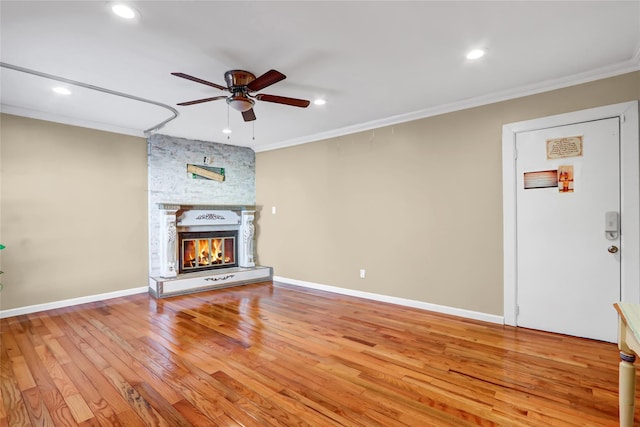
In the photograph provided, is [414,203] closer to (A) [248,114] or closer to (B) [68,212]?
(A) [248,114]

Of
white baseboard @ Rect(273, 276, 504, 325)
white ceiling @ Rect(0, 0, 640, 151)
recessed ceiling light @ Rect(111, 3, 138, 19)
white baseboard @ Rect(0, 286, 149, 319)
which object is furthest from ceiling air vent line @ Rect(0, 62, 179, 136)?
white baseboard @ Rect(273, 276, 504, 325)

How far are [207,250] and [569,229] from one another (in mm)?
5339

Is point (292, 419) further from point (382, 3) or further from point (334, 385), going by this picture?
point (382, 3)

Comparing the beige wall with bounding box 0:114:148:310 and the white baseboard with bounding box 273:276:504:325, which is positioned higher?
the beige wall with bounding box 0:114:148:310

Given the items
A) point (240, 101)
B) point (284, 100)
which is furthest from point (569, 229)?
point (240, 101)

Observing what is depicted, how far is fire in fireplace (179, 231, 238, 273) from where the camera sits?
555 cm

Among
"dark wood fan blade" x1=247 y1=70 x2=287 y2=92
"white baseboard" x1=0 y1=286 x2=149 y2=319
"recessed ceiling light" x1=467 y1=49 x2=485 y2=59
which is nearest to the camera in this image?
"dark wood fan blade" x1=247 y1=70 x2=287 y2=92

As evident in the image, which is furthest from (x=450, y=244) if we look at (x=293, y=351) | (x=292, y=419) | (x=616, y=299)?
(x=292, y=419)

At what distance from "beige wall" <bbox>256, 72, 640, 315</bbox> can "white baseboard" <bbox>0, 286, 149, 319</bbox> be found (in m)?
2.50

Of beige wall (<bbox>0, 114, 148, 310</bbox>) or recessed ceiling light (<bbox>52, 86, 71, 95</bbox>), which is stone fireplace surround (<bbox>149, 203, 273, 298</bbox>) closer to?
beige wall (<bbox>0, 114, 148, 310</bbox>)

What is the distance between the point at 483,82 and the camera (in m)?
3.27

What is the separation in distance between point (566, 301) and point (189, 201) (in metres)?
5.59

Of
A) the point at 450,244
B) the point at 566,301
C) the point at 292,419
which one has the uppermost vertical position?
the point at 450,244

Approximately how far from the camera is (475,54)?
269cm
